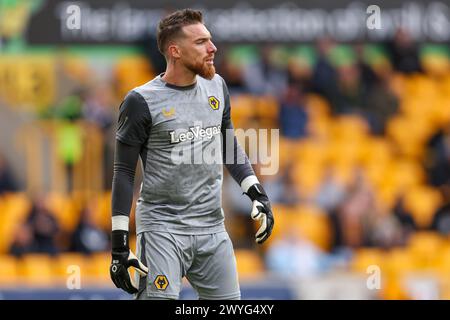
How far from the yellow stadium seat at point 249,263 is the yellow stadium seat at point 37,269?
220 centimetres

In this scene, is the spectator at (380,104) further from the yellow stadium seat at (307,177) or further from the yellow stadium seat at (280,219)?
the yellow stadium seat at (280,219)

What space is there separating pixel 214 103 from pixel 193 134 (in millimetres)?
257

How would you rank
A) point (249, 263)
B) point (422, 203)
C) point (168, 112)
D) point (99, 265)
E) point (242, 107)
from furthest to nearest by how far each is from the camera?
point (242, 107)
point (422, 203)
point (249, 263)
point (99, 265)
point (168, 112)

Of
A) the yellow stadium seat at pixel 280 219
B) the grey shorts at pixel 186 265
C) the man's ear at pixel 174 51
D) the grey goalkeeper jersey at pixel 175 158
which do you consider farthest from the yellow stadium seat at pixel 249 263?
the man's ear at pixel 174 51

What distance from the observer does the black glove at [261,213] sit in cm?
666

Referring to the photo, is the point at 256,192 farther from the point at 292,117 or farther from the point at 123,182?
the point at 292,117

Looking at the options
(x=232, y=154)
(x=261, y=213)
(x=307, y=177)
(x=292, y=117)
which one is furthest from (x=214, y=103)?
(x=292, y=117)

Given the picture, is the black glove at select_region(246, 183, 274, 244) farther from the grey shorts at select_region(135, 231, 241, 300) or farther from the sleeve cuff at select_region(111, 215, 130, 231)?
the sleeve cuff at select_region(111, 215, 130, 231)

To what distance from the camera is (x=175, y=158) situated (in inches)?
259

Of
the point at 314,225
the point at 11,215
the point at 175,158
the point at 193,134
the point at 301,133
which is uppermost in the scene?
the point at 193,134

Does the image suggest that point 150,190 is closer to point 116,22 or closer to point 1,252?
point 1,252

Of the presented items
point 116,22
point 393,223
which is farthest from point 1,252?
point 393,223

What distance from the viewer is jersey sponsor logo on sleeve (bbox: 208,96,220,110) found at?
22.1 feet

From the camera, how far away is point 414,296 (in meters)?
13.0
